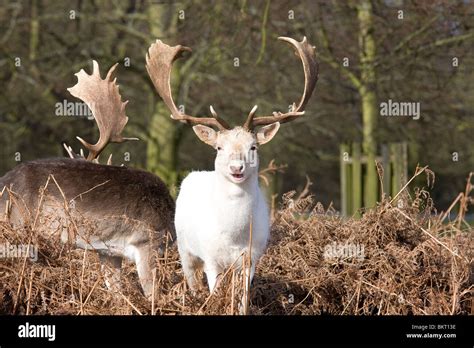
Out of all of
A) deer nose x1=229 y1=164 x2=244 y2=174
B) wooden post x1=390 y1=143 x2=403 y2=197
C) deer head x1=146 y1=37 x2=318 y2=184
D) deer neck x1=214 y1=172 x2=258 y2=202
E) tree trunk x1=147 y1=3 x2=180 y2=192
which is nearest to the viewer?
deer nose x1=229 y1=164 x2=244 y2=174

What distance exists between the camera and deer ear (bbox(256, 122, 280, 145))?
6219 mm

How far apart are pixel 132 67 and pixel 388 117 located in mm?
4489

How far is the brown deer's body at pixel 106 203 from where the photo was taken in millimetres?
6887

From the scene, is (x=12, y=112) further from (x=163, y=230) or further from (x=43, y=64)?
(x=163, y=230)

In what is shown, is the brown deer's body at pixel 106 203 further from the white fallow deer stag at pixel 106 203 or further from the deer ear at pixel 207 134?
the deer ear at pixel 207 134

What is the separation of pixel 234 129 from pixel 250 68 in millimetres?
9962

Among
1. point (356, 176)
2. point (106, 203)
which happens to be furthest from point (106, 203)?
point (356, 176)

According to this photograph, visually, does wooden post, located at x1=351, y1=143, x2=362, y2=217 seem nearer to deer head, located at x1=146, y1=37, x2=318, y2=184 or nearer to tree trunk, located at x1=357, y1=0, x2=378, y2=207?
tree trunk, located at x1=357, y1=0, x2=378, y2=207

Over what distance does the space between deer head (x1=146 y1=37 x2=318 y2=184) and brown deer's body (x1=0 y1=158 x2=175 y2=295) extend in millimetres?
754

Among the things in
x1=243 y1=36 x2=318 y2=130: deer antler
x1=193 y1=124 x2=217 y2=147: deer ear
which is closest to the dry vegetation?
x1=193 y1=124 x2=217 y2=147: deer ear

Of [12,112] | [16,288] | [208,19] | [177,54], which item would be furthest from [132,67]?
[16,288]

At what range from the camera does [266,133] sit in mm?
6262

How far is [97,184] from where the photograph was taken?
713 cm

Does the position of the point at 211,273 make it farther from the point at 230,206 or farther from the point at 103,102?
the point at 103,102
